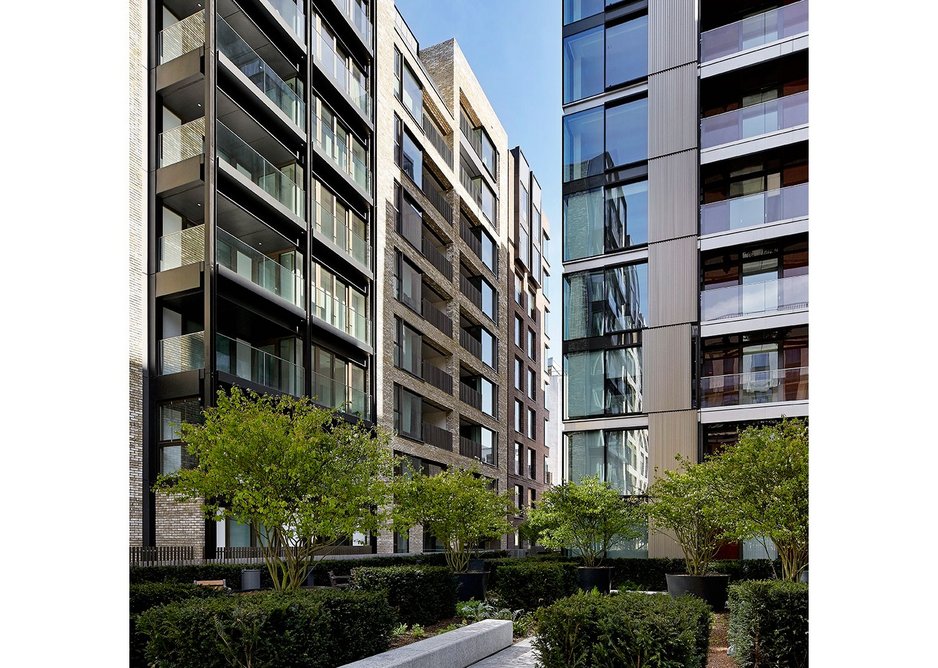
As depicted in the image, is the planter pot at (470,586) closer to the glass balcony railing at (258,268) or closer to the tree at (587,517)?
the tree at (587,517)

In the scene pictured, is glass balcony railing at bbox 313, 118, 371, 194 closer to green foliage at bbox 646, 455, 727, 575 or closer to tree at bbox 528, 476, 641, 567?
tree at bbox 528, 476, 641, 567

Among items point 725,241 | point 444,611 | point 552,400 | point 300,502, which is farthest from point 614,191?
point 552,400

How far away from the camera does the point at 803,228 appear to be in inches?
827

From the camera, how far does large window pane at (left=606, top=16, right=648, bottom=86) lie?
24984 mm

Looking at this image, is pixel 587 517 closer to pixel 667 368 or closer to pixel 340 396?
pixel 667 368

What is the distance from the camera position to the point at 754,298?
21.8 meters

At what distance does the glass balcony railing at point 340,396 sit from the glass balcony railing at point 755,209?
41.3 feet

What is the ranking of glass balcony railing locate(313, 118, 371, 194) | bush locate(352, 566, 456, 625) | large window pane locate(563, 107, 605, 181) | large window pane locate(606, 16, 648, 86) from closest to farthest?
bush locate(352, 566, 456, 625) < large window pane locate(606, 16, 648, 86) < large window pane locate(563, 107, 605, 181) < glass balcony railing locate(313, 118, 371, 194)

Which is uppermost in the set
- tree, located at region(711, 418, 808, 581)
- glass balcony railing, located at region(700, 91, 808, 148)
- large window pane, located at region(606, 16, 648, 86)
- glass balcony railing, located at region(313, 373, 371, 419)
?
large window pane, located at region(606, 16, 648, 86)

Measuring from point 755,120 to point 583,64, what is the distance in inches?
255

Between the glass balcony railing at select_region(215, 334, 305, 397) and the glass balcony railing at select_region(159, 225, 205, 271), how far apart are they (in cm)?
231

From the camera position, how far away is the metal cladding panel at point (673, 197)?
2331 centimetres

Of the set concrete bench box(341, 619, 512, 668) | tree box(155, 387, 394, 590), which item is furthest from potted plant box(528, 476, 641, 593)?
tree box(155, 387, 394, 590)
